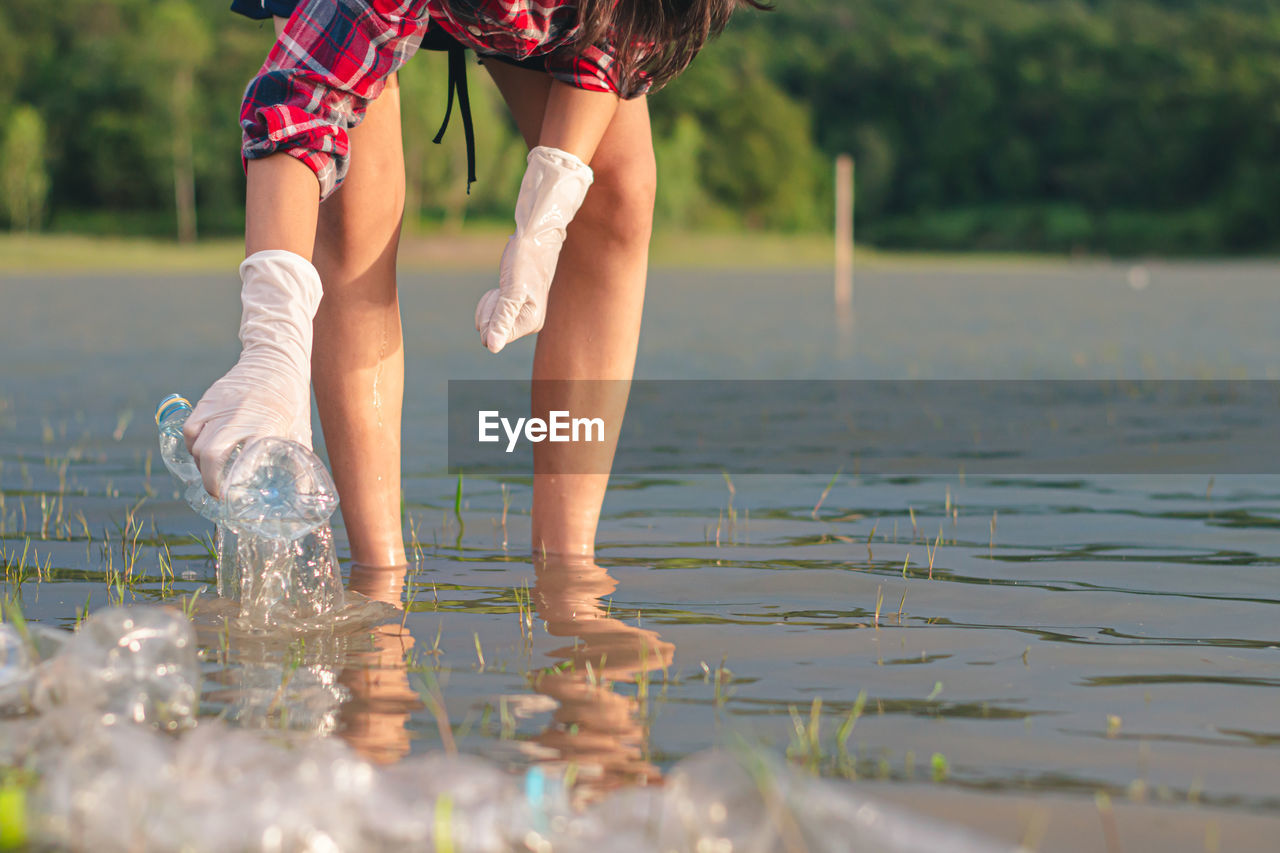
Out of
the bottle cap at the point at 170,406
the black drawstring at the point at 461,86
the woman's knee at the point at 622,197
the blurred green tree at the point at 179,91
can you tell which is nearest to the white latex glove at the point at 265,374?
the bottle cap at the point at 170,406

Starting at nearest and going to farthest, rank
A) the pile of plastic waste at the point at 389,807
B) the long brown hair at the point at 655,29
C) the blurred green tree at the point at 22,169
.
Result: the pile of plastic waste at the point at 389,807, the long brown hair at the point at 655,29, the blurred green tree at the point at 22,169

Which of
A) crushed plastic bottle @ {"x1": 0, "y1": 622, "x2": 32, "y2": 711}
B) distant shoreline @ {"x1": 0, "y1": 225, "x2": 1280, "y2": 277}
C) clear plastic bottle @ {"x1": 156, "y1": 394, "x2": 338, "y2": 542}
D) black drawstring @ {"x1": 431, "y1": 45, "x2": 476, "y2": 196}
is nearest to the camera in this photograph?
crushed plastic bottle @ {"x1": 0, "y1": 622, "x2": 32, "y2": 711}

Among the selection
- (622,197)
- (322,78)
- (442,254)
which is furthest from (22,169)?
(322,78)

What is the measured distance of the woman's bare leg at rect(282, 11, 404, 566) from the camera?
10.7 feet

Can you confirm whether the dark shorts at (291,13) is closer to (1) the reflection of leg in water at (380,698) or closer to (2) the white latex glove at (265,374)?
(2) the white latex glove at (265,374)

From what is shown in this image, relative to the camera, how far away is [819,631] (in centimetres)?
282

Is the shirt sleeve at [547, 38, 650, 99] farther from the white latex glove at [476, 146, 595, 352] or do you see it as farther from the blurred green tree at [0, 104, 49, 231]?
the blurred green tree at [0, 104, 49, 231]

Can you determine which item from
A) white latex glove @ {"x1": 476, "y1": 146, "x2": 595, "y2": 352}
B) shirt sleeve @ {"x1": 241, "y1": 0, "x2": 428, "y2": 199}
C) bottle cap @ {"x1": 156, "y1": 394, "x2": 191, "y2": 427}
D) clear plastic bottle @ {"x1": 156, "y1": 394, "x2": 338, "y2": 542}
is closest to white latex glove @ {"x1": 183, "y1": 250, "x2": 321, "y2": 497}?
clear plastic bottle @ {"x1": 156, "y1": 394, "x2": 338, "y2": 542}

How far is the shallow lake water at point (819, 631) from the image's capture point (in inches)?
77.4

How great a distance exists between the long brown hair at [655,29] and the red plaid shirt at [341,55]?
3.0 inches

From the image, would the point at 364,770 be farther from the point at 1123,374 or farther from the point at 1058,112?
the point at 1058,112

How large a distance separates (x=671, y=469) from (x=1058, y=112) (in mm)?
109043

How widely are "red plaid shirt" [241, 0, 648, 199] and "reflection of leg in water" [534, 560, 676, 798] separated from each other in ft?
3.25

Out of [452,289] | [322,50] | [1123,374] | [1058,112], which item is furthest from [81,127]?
[322,50]
